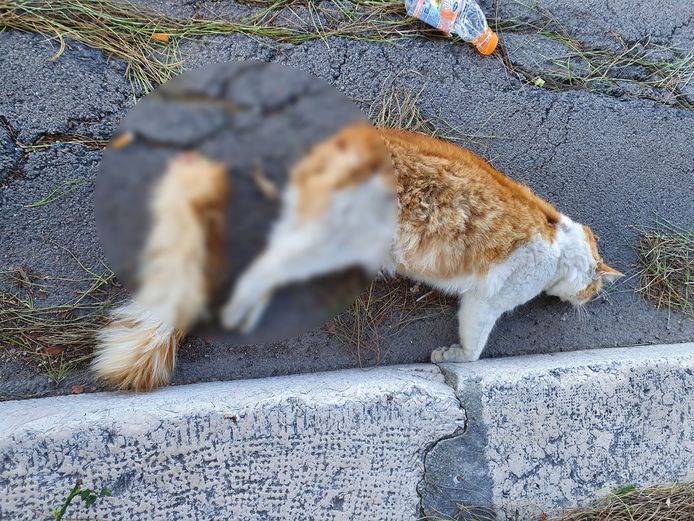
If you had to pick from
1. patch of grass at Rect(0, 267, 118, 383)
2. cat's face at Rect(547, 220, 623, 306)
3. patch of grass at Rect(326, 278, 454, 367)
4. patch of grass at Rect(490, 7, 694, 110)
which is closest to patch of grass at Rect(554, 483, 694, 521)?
cat's face at Rect(547, 220, 623, 306)

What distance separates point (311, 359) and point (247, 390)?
44 cm

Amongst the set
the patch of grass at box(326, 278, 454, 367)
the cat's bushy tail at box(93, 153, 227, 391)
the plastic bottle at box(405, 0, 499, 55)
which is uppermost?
the cat's bushy tail at box(93, 153, 227, 391)

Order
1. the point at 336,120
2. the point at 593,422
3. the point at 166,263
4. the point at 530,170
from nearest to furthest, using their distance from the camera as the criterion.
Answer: the point at 166,263, the point at 336,120, the point at 593,422, the point at 530,170

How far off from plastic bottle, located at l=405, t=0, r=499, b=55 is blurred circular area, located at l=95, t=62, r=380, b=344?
1.95 m

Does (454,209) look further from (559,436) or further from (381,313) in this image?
(559,436)

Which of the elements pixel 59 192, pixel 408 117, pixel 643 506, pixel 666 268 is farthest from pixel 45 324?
pixel 666 268

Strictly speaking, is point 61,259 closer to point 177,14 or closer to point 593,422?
point 177,14

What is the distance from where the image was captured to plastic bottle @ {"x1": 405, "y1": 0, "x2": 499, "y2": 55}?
253 centimetres

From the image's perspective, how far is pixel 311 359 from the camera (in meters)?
2.40

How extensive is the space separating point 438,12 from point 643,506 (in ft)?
8.26

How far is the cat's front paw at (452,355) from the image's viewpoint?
2381 mm

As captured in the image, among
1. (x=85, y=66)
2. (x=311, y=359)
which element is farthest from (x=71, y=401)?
(x=85, y=66)

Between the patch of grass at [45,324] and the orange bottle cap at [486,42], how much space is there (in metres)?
2.22

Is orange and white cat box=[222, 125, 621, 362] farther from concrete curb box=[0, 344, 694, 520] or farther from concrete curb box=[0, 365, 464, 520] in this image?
concrete curb box=[0, 365, 464, 520]
